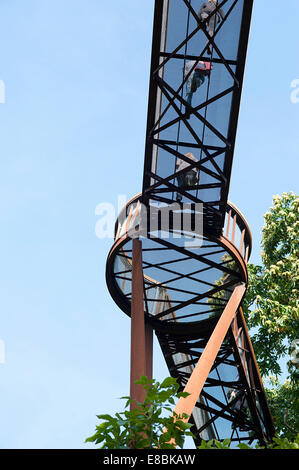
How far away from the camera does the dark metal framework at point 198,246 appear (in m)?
10.2

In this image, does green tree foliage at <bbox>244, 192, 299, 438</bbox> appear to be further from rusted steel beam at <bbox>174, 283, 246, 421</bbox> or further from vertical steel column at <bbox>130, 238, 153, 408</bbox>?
vertical steel column at <bbox>130, 238, 153, 408</bbox>

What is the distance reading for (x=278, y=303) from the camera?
1588cm

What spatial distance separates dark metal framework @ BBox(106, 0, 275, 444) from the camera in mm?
10211

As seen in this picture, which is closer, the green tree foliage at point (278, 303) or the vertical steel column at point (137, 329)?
the vertical steel column at point (137, 329)

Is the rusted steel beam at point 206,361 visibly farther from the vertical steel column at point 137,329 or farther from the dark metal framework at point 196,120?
the dark metal framework at point 196,120

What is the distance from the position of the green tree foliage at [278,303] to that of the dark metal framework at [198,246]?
1082mm

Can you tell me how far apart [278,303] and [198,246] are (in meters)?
4.13

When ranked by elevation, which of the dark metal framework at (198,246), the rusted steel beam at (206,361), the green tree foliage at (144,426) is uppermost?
the dark metal framework at (198,246)

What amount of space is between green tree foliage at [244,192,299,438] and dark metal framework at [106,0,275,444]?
108 cm

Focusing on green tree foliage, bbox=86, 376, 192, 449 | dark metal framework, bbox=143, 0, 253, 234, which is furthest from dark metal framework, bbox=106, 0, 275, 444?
green tree foliage, bbox=86, 376, 192, 449

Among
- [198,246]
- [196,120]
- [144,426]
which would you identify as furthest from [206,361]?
[144,426]

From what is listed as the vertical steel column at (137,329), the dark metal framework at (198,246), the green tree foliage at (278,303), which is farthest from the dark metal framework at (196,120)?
the green tree foliage at (278,303)

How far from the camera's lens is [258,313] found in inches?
635
